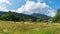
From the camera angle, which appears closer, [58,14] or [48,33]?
[48,33]

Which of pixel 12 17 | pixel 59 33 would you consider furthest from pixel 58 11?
pixel 59 33

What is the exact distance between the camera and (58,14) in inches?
3910

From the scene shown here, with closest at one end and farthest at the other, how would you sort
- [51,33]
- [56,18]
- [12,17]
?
[51,33] < [56,18] < [12,17]

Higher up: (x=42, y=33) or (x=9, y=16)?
(x=42, y=33)

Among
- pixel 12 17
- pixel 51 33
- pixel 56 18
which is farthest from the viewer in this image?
pixel 12 17

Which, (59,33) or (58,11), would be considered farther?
Answer: (58,11)

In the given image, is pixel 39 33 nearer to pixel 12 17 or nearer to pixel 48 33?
pixel 48 33

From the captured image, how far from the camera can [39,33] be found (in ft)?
48.2

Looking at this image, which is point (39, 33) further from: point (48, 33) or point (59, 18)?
point (59, 18)

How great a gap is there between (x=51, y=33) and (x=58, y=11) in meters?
88.9

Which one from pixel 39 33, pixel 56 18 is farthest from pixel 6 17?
pixel 39 33

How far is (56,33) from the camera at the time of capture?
1480 cm

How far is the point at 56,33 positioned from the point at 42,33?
1103 mm

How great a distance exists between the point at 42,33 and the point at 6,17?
292 feet
